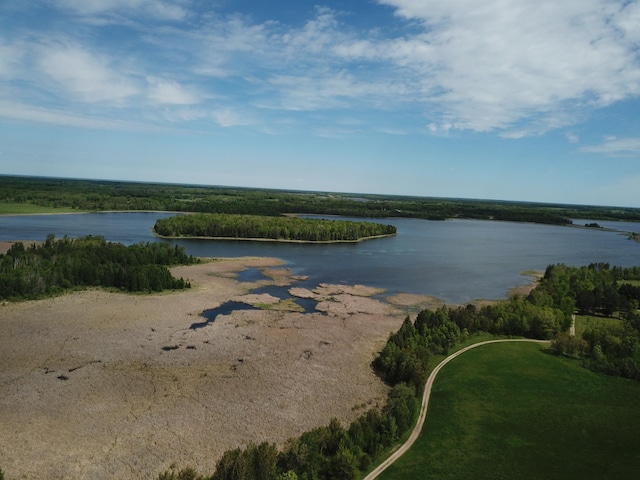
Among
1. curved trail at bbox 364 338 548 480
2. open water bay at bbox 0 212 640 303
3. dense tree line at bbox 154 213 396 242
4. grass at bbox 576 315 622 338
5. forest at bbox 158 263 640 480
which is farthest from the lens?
dense tree line at bbox 154 213 396 242

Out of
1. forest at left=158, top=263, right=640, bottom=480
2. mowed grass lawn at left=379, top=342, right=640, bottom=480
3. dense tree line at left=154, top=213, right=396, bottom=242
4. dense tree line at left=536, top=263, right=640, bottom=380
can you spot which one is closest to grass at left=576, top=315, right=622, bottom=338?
dense tree line at left=536, top=263, right=640, bottom=380

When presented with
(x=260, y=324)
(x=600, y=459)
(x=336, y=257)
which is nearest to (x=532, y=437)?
(x=600, y=459)

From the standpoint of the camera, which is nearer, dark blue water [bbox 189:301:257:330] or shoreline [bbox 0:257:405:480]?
shoreline [bbox 0:257:405:480]

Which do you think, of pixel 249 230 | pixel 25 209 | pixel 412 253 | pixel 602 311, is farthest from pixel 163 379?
pixel 25 209

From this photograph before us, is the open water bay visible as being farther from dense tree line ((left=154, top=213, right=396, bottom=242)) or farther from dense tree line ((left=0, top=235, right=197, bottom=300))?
dense tree line ((left=0, top=235, right=197, bottom=300))

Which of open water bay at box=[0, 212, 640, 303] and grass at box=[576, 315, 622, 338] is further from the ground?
open water bay at box=[0, 212, 640, 303]

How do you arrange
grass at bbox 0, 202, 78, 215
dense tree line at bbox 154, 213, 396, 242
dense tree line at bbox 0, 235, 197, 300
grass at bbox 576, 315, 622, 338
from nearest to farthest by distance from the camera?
1. grass at bbox 576, 315, 622, 338
2. dense tree line at bbox 0, 235, 197, 300
3. dense tree line at bbox 154, 213, 396, 242
4. grass at bbox 0, 202, 78, 215

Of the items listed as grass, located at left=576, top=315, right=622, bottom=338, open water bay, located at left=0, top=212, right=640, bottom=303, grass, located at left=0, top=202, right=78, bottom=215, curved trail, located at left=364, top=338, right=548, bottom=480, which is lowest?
curved trail, located at left=364, top=338, right=548, bottom=480
